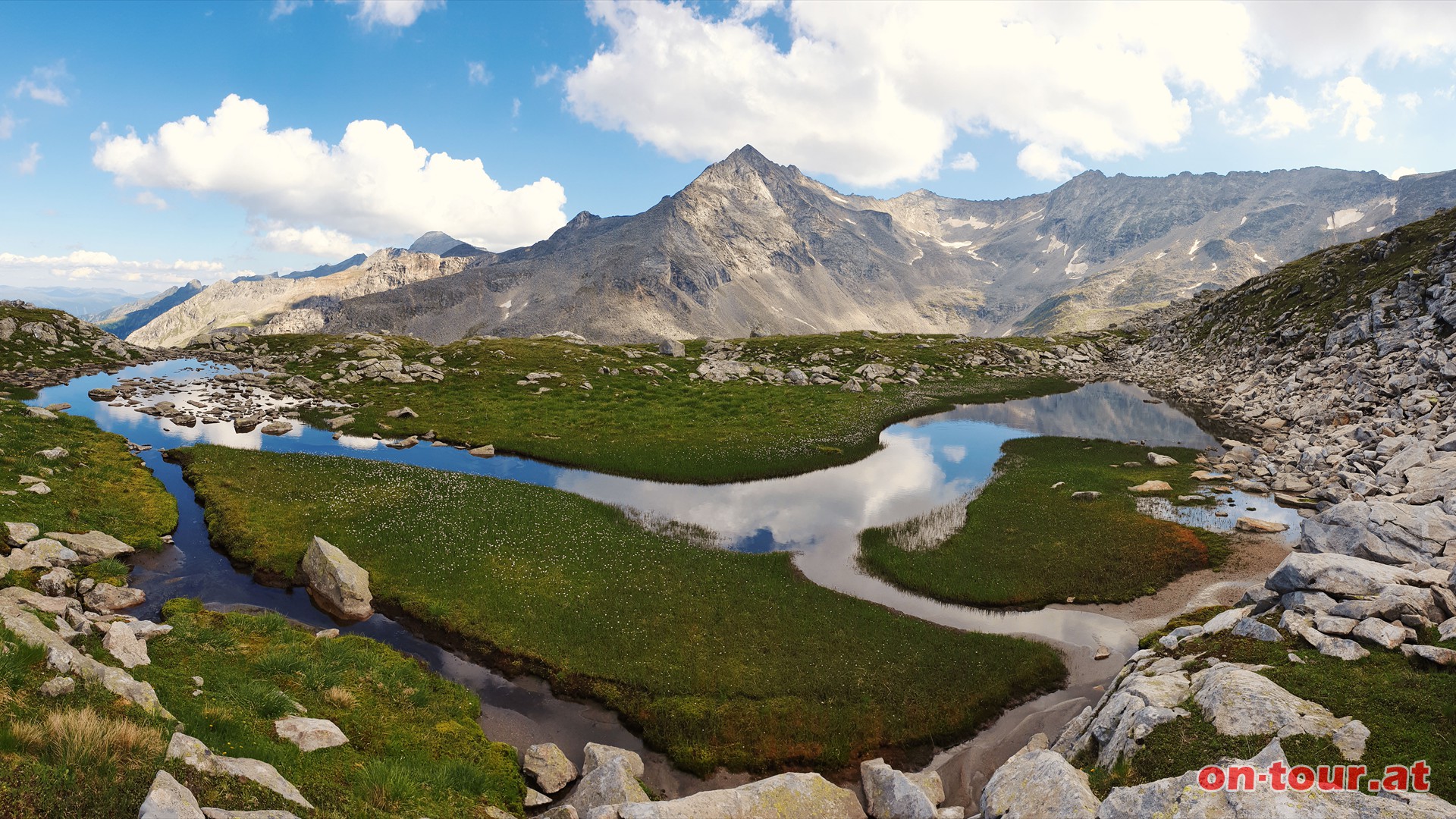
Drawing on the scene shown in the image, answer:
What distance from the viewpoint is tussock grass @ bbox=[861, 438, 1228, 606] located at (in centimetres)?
3228

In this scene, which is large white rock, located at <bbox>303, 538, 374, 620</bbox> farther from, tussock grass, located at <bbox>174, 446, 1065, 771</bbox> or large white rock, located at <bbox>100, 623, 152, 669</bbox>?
large white rock, located at <bbox>100, 623, 152, 669</bbox>

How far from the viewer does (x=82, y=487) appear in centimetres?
3478

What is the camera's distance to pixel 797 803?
Result: 52.4ft

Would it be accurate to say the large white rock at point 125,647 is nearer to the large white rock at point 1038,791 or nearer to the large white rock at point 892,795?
the large white rock at point 892,795

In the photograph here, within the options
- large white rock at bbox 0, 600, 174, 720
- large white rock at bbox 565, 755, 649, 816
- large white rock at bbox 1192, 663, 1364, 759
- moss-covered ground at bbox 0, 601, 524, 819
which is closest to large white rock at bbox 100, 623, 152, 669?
moss-covered ground at bbox 0, 601, 524, 819

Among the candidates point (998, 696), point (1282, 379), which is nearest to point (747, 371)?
point (1282, 379)

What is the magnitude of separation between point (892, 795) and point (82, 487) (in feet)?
154

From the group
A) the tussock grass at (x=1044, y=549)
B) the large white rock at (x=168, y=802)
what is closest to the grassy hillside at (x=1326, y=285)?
the tussock grass at (x=1044, y=549)

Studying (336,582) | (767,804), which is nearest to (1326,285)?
(767,804)

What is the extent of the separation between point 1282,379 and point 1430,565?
236 ft

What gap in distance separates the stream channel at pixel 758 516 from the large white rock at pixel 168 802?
1231 centimetres

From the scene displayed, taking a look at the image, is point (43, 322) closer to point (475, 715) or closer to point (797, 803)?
point (475, 715)

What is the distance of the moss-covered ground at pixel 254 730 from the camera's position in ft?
30.0

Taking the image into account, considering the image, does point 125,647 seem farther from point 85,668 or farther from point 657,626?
point 657,626
